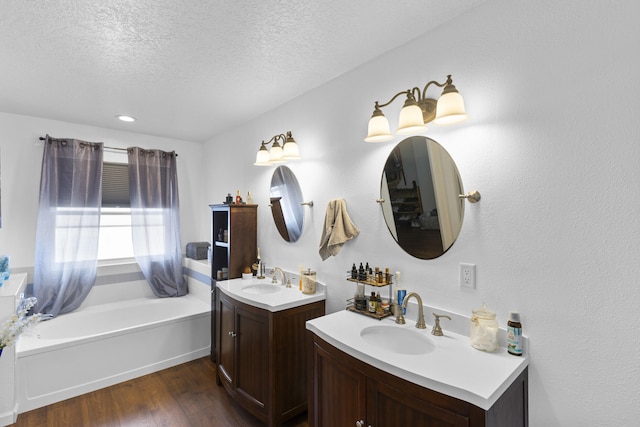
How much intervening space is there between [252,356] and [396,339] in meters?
1.09

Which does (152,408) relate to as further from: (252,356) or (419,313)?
(419,313)

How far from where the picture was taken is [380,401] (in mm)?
1232

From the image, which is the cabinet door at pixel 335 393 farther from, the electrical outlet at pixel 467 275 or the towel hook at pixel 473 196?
the towel hook at pixel 473 196

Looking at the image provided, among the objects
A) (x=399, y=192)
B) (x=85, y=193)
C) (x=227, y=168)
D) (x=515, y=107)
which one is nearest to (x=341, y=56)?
(x=399, y=192)

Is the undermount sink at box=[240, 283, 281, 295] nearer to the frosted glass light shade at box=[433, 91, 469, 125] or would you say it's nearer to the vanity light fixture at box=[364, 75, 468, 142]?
the vanity light fixture at box=[364, 75, 468, 142]

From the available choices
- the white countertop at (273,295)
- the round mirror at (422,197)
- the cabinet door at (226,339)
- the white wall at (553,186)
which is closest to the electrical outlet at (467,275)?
the white wall at (553,186)

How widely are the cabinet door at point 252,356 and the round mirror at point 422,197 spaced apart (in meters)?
1.10

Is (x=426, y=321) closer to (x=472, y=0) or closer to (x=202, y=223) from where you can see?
(x=472, y=0)

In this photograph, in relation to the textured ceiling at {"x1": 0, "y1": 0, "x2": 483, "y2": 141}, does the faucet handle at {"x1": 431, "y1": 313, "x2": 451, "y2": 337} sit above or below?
below

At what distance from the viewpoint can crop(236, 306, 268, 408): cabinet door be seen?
200 centimetres

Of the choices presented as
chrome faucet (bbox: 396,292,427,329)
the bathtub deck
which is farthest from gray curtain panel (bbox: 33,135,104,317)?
chrome faucet (bbox: 396,292,427,329)

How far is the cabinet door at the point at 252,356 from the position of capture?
2.00m

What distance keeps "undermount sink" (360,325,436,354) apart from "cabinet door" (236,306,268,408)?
0.73m

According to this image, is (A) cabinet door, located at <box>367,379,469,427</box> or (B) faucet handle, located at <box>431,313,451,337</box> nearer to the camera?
(A) cabinet door, located at <box>367,379,469,427</box>
